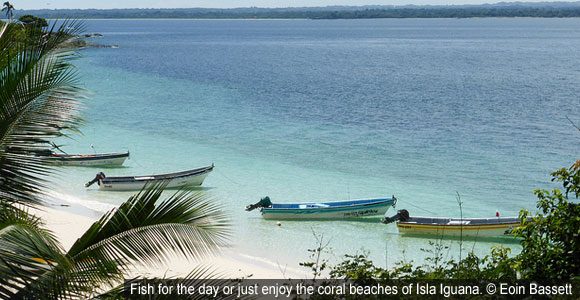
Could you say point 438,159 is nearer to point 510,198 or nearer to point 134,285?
point 510,198

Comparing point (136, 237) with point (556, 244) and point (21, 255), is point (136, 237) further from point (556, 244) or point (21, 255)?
point (556, 244)

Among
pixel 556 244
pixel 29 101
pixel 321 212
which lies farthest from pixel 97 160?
pixel 556 244

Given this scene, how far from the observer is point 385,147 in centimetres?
2758

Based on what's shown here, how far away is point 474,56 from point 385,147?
2249 inches

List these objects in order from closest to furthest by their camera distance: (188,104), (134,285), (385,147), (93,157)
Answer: (134,285) < (93,157) < (385,147) < (188,104)

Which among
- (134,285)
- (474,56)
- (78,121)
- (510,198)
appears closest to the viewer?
(134,285)

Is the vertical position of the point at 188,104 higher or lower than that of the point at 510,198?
higher

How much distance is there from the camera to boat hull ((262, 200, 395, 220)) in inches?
679

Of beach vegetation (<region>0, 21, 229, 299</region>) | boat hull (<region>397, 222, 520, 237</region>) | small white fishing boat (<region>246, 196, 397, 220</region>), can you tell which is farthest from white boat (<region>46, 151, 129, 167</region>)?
beach vegetation (<region>0, 21, 229, 299</region>)

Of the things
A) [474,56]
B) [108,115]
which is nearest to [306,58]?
[474,56]
